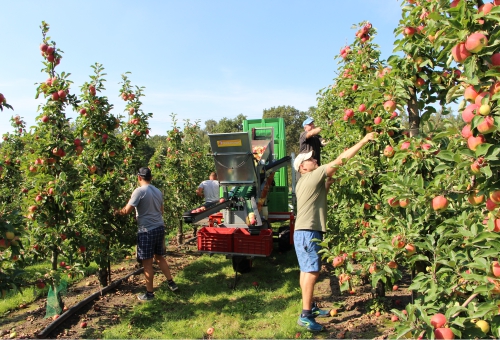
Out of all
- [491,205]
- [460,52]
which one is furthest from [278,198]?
[460,52]

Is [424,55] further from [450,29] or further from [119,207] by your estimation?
[119,207]

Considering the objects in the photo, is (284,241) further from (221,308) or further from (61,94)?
(61,94)

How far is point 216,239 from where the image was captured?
5.98 meters

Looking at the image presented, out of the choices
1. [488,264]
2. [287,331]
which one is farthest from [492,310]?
[287,331]

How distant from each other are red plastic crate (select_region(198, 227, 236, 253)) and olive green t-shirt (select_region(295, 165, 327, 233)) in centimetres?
206

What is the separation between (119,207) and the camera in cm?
543

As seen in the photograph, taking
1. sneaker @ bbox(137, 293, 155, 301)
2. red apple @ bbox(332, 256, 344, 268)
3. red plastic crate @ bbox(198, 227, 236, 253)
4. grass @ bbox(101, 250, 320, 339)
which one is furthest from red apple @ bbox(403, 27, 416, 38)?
sneaker @ bbox(137, 293, 155, 301)

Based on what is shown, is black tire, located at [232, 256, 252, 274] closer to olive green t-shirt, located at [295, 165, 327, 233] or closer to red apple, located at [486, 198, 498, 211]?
olive green t-shirt, located at [295, 165, 327, 233]

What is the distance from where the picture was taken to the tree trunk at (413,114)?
9.88 feet

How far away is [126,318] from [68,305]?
1175 millimetres

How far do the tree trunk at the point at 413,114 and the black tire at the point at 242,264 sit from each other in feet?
12.8

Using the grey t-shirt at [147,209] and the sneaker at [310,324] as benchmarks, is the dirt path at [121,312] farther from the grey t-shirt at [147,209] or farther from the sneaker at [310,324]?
the grey t-shirt at [147,209]

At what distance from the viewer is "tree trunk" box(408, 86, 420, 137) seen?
301 centimetres

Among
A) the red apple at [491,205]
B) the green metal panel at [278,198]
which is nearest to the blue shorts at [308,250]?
the red apple at [491,205]
